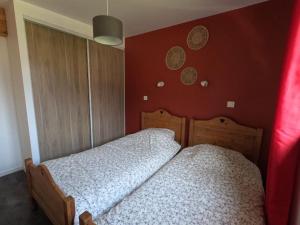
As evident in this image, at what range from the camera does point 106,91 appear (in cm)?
314

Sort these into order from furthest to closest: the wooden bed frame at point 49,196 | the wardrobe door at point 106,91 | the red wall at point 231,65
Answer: the wardrobe door at point 106,91, the red wall at point 231,65, the wooden bed frame at point 49,196

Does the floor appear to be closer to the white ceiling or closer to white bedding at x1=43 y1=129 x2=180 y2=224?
white bedding at x1=43 y1=129 x2=180 y2=224

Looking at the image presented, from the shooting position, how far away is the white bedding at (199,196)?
117 centimetres

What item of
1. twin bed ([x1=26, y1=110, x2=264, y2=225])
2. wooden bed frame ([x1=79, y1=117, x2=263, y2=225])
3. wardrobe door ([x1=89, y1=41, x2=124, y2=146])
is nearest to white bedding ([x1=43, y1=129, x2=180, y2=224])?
twin bed ([x1=26, y1=110, x2=264, y2=225])

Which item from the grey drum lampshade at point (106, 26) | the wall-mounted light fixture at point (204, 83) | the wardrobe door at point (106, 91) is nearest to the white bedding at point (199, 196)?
the wall-mounted light fixture at point (204, 83)

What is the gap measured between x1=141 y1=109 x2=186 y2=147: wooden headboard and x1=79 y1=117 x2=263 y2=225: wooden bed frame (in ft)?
0.53

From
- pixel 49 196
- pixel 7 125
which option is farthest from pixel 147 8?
pixel 7 125

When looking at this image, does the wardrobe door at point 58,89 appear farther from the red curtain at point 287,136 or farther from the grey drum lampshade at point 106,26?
the red curtain at point 287,136

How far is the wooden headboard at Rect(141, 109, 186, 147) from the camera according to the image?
2.67 m

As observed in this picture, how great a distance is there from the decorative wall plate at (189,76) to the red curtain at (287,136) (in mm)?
1541

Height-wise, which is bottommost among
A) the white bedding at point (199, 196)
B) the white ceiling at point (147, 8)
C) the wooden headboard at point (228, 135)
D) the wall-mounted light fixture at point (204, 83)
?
the white bedding at point (199, 196)

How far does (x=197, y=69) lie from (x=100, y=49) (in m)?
1.80

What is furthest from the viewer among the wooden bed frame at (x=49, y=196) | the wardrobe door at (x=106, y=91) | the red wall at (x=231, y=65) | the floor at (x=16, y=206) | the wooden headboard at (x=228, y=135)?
the wardrobe door at (x=106, y=91)

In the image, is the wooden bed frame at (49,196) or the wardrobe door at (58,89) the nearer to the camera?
the wooden bed frame at (49,196)
